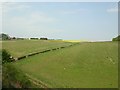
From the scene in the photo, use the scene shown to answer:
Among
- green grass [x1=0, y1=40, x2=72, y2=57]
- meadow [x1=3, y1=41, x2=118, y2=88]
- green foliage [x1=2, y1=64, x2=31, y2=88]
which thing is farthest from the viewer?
green grass [x1=0, y1=40, x2=72, y2=57]

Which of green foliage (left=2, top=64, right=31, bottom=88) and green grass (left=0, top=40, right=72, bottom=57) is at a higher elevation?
green grass (left=0, top=40, right=72, bottom=57)

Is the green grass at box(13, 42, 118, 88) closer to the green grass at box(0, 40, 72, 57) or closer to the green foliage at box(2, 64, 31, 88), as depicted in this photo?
the green foliage at box(2, 64, 31, 88)

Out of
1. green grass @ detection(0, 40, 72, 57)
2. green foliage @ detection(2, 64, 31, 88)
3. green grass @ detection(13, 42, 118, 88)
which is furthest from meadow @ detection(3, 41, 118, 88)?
green grass @ detection(0, 40, 72, 57)

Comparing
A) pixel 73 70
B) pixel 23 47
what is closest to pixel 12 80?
pixel 73 70

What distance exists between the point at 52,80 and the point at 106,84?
4.43 metres

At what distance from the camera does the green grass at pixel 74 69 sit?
25.5 m

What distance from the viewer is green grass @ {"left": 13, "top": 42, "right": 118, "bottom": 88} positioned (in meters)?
25.5

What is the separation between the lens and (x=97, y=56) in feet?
136

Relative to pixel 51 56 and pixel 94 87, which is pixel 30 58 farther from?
pixel 94 87

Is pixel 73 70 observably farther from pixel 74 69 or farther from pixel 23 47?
pixel 23 47

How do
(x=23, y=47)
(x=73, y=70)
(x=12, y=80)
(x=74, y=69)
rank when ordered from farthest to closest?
(x=23, y=47) < (x=74, y=69) < (x=73, y=70) < (x=12, y=80)

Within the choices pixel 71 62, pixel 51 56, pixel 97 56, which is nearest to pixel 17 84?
pixel 71 62

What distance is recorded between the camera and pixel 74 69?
3178 cm

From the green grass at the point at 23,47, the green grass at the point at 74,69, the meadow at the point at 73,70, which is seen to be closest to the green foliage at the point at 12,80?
the meadow at the point at 73,70
